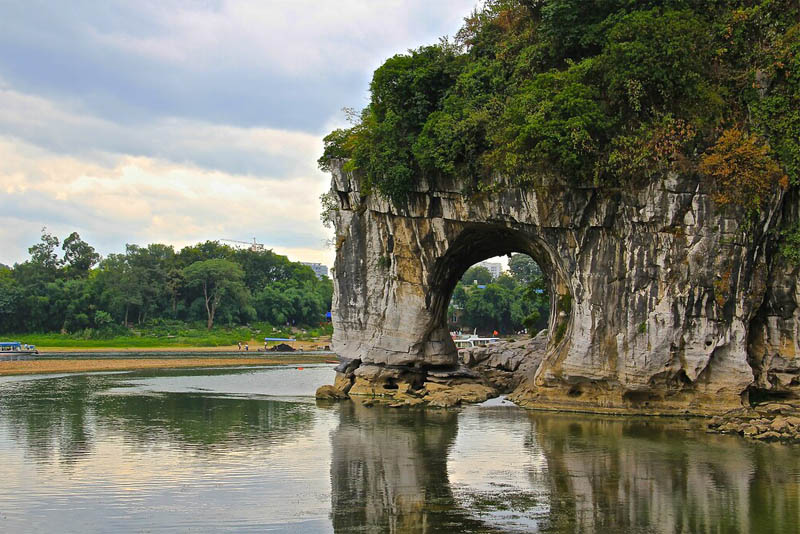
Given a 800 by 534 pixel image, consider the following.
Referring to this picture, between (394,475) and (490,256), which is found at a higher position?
(490,256)

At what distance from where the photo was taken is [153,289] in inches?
2835

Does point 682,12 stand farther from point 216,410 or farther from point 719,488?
point 216,410

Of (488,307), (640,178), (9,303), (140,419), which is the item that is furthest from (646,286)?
(9,303)

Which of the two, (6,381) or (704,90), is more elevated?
(704,90)

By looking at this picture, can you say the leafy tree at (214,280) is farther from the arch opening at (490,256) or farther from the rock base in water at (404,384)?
the rock base in water at (404,384)

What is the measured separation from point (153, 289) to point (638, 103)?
57988 mm

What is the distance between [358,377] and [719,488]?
17.2m

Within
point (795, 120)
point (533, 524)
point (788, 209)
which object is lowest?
point (533, 524)

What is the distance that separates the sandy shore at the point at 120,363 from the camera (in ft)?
152

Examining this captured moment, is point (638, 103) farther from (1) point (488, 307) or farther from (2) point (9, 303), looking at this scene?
(2) point (9, 303)

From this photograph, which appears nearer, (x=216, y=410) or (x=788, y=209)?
(x=788, y=209)

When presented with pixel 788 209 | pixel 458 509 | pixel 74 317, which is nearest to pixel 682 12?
pixel 788 209

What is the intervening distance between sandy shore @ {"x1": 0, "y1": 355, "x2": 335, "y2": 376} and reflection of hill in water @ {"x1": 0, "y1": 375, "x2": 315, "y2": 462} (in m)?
12.1

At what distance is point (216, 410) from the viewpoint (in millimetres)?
27078
